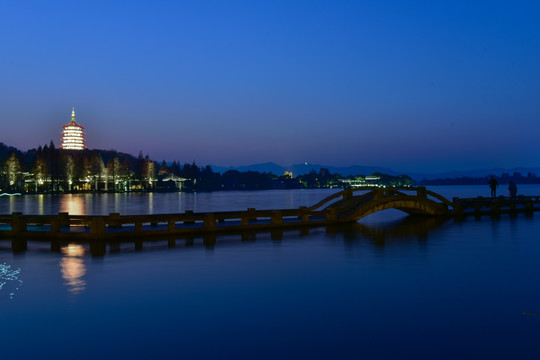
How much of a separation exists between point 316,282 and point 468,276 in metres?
4.83

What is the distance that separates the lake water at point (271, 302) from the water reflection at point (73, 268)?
43mm

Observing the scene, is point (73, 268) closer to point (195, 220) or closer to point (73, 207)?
point (195, 220)

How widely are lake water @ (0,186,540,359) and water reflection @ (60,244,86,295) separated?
0.04 meters

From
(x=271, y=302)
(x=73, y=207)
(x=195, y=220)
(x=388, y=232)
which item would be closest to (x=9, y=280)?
(x=271, y=302)

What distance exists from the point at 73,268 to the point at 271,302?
26.9ft

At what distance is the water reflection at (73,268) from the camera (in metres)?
13.6

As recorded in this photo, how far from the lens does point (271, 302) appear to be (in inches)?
463

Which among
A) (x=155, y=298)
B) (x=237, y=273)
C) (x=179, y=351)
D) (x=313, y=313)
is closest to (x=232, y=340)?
(x=179, y=351)

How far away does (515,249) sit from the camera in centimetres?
2122

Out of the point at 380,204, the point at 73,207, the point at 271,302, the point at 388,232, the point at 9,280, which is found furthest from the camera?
the point at 73,207

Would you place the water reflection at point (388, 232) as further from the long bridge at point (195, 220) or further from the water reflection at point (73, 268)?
the water reflection at point (73, 268)

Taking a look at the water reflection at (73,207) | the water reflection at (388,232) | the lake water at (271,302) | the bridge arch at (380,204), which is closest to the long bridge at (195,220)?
the bridge arch at (380,204)

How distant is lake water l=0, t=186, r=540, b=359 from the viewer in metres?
8.56

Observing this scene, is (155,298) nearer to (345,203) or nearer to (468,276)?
(468,276)
